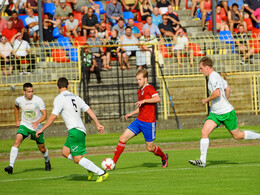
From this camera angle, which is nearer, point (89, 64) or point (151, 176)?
point (151, 176)

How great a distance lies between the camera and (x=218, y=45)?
24016mm

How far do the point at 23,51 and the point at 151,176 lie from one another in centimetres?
1264

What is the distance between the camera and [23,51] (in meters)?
23.1

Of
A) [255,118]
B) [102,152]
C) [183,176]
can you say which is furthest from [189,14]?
[183,176]

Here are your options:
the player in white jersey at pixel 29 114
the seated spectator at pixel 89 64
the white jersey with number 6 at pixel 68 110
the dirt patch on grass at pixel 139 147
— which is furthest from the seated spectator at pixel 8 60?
the white jersey with number 6 at pixel 68 110

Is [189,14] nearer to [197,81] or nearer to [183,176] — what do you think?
[197,81]

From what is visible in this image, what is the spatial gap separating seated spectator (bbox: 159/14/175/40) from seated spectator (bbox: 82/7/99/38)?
8.84ft

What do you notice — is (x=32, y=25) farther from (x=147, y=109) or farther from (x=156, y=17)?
(x=147, y=109)

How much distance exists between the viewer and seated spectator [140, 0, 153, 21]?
26.8 metres

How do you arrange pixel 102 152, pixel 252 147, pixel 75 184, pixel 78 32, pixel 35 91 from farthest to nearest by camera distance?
pixel 78 32
pixel 35 91
pixel 102 152
pixel 252 147
pixel 75 184

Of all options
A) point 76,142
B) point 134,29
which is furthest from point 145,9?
point 76,142

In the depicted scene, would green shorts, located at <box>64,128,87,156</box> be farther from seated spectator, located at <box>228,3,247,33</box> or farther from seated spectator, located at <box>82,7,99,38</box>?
seated spectator, located at <box>228,3,247,33</box>

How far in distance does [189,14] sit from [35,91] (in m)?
8.86

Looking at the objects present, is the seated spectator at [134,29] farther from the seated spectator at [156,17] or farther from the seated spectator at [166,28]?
the seated spectator at [156,17]
